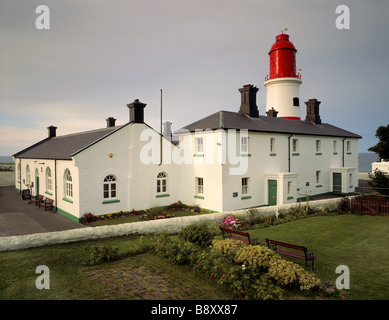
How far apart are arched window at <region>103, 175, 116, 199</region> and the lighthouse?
802 inches

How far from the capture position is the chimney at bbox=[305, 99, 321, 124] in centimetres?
3011

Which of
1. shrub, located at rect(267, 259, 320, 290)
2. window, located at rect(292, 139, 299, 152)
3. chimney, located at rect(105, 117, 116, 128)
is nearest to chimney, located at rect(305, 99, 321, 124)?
window, located at rect(292, 139, 299, 152)

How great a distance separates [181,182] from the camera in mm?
21594

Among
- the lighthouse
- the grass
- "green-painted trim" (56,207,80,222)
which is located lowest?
"green-painted trim" (56,207,80,222)

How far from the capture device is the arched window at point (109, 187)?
1805 cm

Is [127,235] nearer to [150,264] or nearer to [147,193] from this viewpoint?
[150,264]

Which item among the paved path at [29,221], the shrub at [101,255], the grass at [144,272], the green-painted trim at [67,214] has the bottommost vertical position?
the paved path at [29,221]

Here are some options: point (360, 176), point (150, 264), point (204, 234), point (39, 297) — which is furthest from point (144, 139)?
point (360, 176)

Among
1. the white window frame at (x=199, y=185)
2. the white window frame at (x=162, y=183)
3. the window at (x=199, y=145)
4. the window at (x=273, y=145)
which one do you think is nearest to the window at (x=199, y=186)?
the white window frame at (x=199, y=185)

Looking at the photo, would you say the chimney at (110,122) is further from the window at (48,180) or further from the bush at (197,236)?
the bush at (197,236)

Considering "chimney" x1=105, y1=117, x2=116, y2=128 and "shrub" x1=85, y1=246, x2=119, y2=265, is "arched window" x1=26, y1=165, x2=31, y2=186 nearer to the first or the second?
"chimney" x1=105, y1=117, x2=116, y2=128

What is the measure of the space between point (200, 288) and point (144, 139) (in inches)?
541

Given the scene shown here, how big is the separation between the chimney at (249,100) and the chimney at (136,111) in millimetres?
8955

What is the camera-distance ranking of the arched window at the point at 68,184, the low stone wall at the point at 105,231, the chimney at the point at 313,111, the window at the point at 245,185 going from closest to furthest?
the low stone wall at the point at 105,231 < the arched window at the point at 68,184 < the window at the point at 245,185 < the chimney at the point at 313,111
